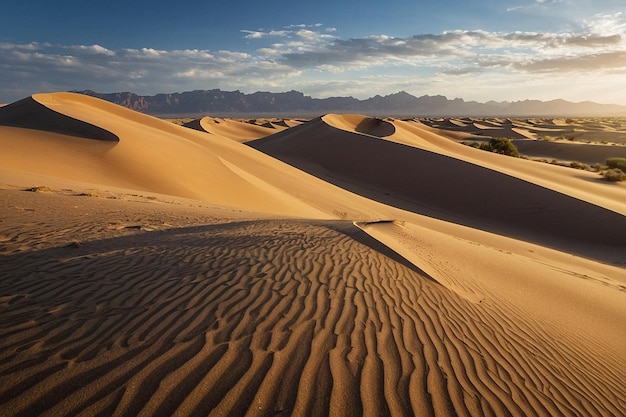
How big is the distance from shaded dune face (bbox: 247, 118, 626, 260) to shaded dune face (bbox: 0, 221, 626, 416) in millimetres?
12088

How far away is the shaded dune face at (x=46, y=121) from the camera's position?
1692 centimetres

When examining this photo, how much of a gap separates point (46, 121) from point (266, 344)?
1924 cm

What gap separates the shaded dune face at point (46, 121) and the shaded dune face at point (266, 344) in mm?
12866

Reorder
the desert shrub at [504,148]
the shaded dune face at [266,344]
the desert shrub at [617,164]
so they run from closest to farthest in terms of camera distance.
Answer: the shaded dune face at [266,344]
the desert shrub at [617,164]
the desert shrub at [504,148]

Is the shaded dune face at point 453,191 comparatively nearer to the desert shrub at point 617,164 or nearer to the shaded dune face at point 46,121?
the shaded dune face at point 46,121

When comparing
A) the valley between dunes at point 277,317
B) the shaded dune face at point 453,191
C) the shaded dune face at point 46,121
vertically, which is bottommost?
the shaded dune face at point 453,191

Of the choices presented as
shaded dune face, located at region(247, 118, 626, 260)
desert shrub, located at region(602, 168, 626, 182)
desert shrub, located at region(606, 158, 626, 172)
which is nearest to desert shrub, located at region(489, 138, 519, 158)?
desert shrub, located at region(606, 158, 626, 172)

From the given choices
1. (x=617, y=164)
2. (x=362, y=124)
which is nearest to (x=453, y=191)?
(x=617, y=164)

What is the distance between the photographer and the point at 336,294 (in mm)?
4648

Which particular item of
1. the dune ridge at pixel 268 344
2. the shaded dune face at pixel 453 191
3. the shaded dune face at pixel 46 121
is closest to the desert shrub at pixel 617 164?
the shaded dune face at pixel 453 191

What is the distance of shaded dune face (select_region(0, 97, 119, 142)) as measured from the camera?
16922 mm

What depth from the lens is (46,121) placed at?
18.4m

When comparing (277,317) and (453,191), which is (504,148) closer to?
(453,191)

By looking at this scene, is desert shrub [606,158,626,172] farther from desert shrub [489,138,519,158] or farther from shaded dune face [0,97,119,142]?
shaded dune face [0,97,119,142]
